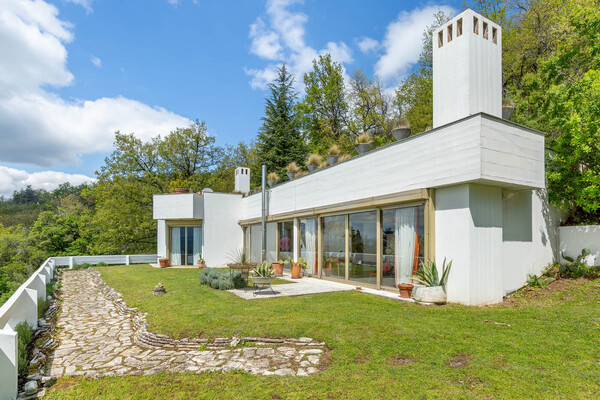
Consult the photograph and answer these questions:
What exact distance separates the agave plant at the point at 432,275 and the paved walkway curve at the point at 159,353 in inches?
154

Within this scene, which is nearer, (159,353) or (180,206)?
(159,353)

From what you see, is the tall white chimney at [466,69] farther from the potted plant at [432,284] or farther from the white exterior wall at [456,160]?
the potted plant at [432,284]

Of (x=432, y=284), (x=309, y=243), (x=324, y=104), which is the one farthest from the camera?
(x=324, y=104)

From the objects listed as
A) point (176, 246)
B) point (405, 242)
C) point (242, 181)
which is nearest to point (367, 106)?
point (242, 181)

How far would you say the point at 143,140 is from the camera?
97.0ft

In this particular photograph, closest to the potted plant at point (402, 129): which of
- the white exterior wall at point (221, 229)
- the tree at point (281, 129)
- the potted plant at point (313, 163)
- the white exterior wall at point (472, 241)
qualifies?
the white exterior wall at point (472, 241)

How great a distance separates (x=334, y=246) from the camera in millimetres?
12195

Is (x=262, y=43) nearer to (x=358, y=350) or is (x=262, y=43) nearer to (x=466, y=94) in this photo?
(x=466, y=94)

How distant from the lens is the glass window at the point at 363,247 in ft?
33.7

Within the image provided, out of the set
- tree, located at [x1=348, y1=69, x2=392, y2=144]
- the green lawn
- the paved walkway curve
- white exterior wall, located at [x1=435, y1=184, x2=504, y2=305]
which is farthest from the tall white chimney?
tree, located at [x1=348, y1=69, x2=392, y2=144]

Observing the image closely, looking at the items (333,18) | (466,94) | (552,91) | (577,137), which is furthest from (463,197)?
(333,18)

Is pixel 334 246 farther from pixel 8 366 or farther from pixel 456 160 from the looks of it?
pixel 8 366

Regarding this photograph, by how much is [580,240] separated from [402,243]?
505 centimetres

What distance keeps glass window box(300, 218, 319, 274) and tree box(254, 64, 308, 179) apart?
13.3 m
